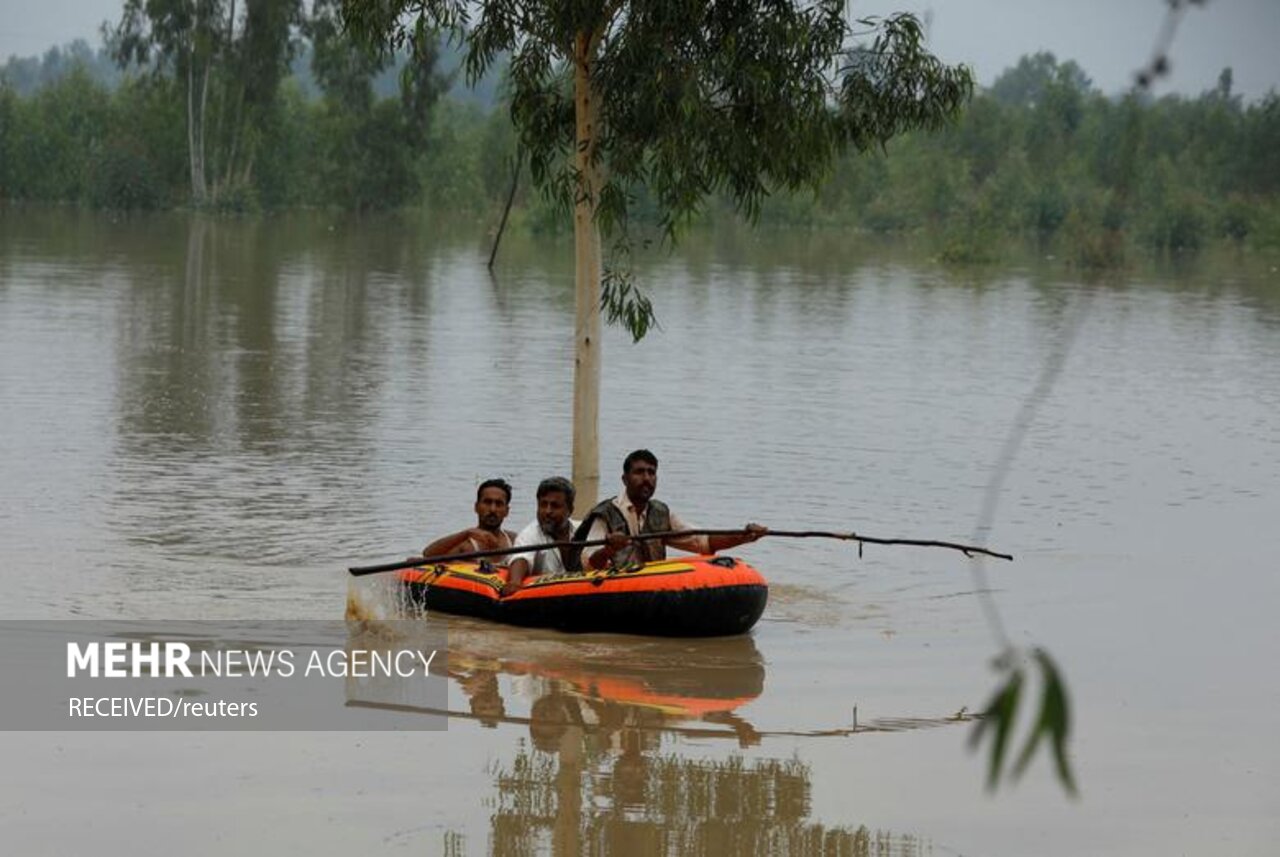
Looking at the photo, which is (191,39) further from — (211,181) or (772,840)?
(772,840)

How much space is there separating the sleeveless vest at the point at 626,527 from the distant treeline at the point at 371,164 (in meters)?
58.1

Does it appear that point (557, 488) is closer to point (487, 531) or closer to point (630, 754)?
point (487, 531)

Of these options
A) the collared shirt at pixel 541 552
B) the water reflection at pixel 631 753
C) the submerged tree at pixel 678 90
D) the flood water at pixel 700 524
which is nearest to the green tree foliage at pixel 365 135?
the flood water at pixel 700 524

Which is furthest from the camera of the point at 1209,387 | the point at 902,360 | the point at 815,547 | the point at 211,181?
the point at 211,181

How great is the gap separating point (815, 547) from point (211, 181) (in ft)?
239

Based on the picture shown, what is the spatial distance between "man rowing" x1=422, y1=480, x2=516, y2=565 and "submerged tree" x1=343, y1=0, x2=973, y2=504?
2.95 meters

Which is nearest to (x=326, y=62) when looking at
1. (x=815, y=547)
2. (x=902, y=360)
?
(x=902, y=360)

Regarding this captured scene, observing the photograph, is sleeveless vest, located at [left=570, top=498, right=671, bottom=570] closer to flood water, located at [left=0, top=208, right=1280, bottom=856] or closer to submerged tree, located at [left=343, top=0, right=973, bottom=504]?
flood water, located at [left=0, top=208, right=1280, bottom=856]

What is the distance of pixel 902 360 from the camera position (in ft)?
105

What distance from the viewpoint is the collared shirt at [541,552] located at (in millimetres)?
13008

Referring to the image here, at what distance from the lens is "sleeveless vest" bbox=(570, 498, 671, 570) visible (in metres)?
12.9

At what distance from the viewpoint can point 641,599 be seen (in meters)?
12.7

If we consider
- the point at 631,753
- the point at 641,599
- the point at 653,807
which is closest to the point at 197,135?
the point at 641,599

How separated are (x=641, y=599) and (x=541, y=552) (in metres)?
0.81
